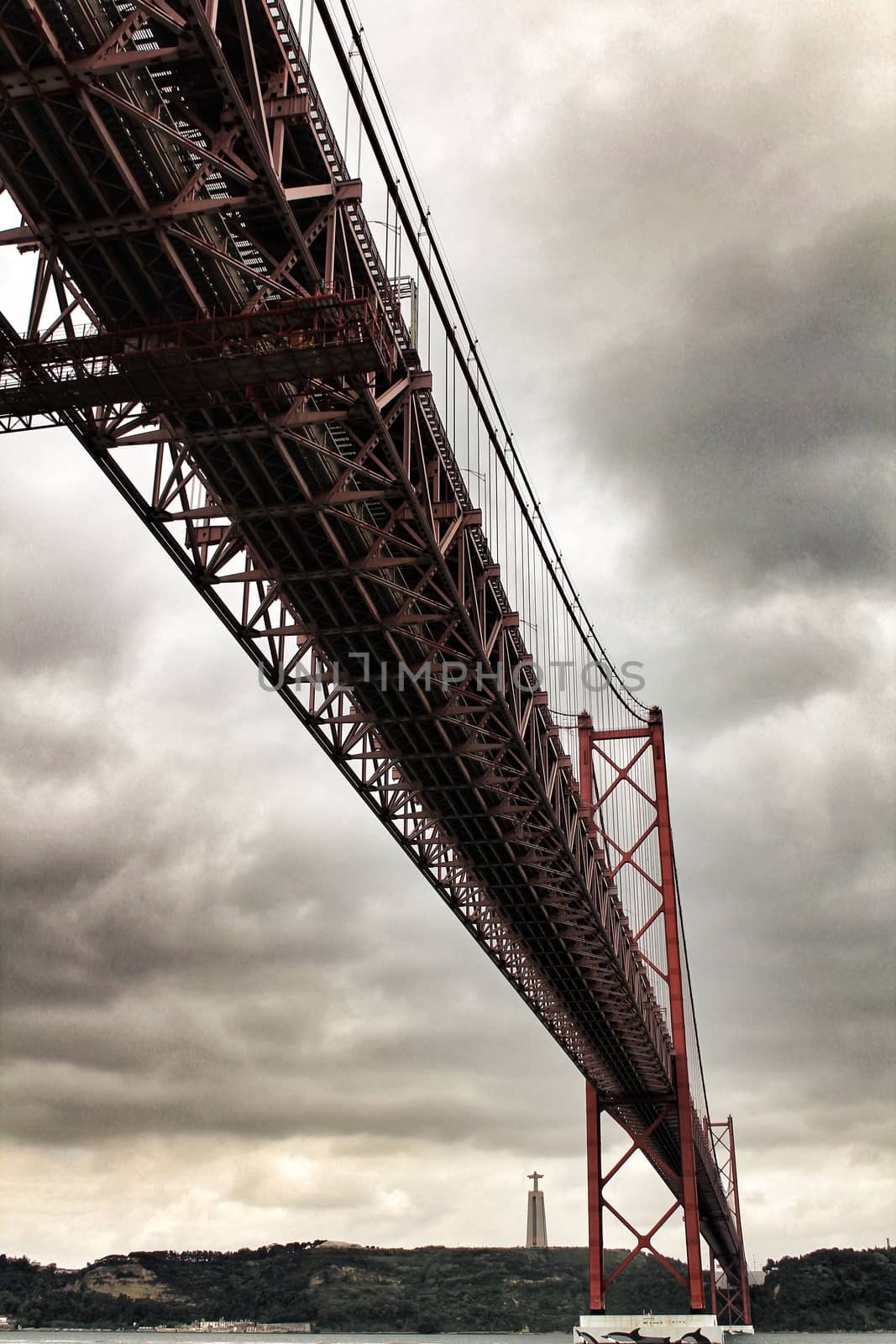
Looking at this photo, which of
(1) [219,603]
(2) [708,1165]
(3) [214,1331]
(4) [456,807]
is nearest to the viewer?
(1) [219,603]

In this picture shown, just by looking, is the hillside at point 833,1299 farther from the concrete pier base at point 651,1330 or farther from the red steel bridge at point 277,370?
the red steel bridge at point 277,370

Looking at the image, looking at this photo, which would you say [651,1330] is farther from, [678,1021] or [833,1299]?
[833,1299]

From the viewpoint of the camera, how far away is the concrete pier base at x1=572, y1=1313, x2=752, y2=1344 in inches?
1597

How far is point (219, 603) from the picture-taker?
22.4m

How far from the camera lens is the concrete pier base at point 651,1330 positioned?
133 ft

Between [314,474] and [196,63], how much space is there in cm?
662

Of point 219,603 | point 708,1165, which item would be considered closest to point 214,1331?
point 708,1165

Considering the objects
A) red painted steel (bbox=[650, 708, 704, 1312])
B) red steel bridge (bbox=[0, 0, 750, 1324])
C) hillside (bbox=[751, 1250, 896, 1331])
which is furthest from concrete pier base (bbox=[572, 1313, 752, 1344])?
hillside (bbox=[751, 1250, 896, 1331])

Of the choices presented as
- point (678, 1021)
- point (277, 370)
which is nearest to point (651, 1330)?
point (678, 1021)

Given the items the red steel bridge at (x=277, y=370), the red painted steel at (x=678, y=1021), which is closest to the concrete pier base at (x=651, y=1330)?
the red painted steel at (x=678, y=1021)

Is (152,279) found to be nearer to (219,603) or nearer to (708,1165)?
(219,603)

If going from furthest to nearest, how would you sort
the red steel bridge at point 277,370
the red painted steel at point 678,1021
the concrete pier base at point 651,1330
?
the red painted steel at point 678,1021
the concrete pier base at point 651,1330
the red steel bridge at point 277,370

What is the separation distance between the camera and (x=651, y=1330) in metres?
41.3

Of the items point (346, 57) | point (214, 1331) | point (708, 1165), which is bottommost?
point (214, 1331)
